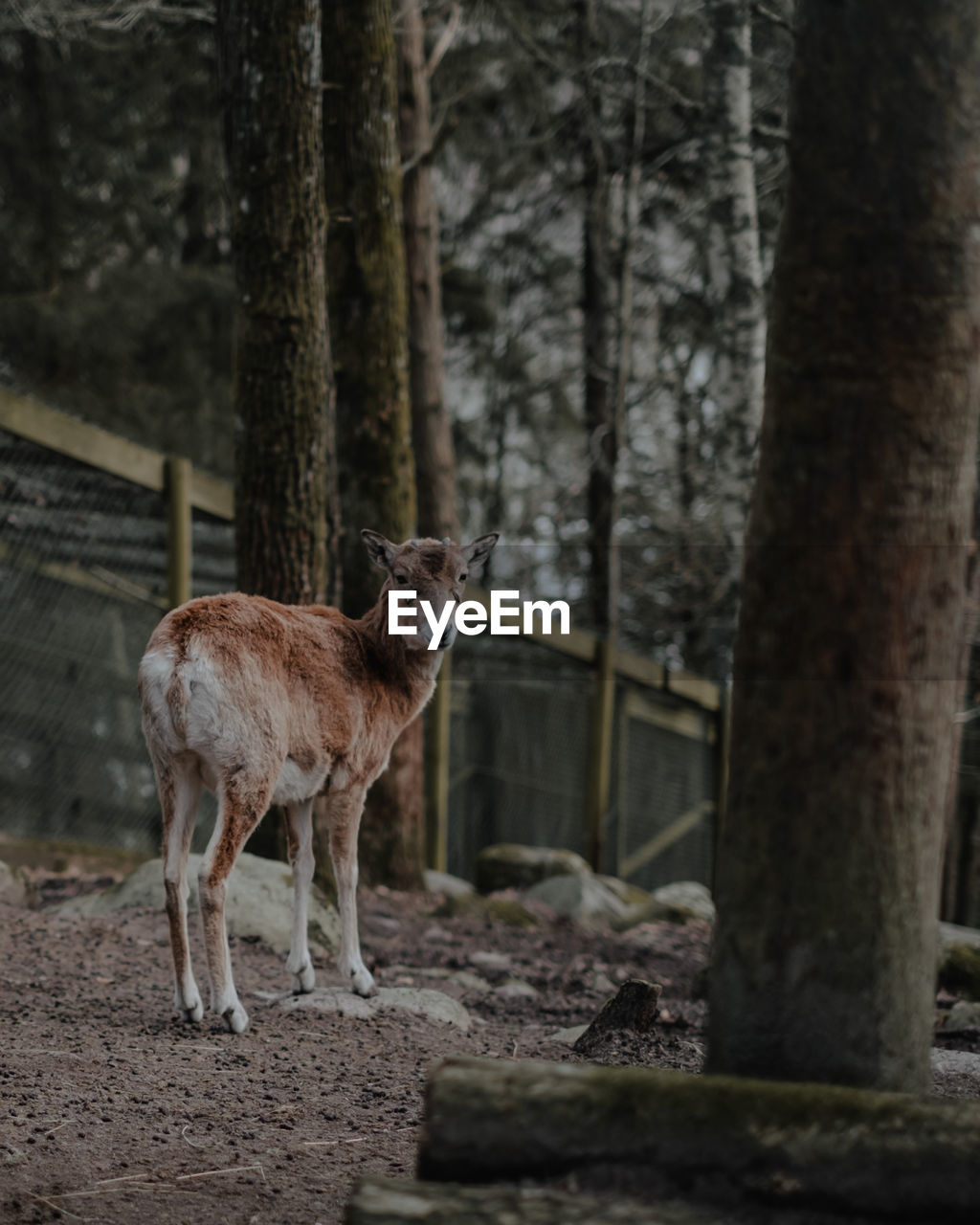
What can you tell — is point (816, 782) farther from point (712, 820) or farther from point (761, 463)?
point (712, 820)

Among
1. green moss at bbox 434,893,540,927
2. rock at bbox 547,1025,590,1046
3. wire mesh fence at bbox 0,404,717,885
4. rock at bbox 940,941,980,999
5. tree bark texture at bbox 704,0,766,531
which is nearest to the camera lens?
rock at bbox 547,1025,590,1046

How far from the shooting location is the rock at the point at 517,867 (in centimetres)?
1078

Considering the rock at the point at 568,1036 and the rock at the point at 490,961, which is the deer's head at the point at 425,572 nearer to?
the rock at the point at 568,1036

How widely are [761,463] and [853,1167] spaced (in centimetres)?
153

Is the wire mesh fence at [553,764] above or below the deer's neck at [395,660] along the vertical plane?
below

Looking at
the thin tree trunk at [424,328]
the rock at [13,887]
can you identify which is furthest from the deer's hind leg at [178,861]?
the thin tree trunk at [424,328]

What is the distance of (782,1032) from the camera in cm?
295

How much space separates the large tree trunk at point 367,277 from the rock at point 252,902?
2.06 m

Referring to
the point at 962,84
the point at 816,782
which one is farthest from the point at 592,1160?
the point at 962,84

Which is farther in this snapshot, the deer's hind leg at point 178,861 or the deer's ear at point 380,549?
the deer's ear at point 380,549

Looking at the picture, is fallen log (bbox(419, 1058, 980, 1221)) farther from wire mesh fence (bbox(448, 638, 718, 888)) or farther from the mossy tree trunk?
wire mesh fence (bbox(448, 638, 718, 888))

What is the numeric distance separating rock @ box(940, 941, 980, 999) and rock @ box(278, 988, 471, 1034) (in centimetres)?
300

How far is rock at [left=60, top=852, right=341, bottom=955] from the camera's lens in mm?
6539

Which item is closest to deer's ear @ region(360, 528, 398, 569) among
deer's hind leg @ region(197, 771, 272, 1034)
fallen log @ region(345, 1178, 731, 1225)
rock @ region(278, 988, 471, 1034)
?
deer's hind leg @ region(197, 771, 272, 1034)
